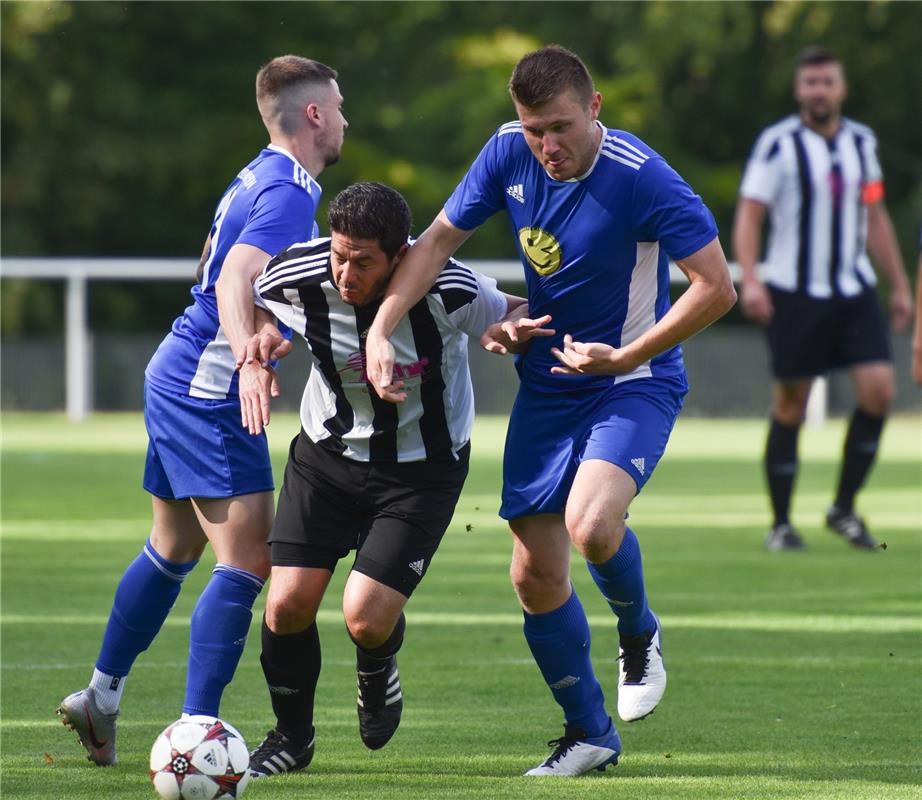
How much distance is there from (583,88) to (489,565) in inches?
203

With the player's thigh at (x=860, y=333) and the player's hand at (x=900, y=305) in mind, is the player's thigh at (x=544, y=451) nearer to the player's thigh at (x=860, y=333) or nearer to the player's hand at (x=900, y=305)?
the player's thigh at (x=860, y=333)

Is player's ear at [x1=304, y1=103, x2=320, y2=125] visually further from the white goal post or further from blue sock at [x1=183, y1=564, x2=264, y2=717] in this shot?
the white goal post

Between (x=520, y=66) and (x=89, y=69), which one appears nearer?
(x=520, y=66)

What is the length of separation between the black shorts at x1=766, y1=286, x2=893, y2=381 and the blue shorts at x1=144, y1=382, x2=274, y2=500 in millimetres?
5482

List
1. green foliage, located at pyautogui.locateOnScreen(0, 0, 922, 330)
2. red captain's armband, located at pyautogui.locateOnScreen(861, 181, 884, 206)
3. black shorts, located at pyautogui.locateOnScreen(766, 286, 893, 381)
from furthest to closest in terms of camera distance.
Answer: green foliage, located at pyautogui.locateOnScreen(0, 0, 922, 330)
red captain's armband, located at pyautogui.locateOnScreen(861, 181, 884, 206)
black shorts, located at pyautogui.locateOnScreen(766, 286, 893, 381)

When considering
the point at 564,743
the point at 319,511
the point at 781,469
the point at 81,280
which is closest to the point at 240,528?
the point at 319,511

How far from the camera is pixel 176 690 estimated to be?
600 centimetres

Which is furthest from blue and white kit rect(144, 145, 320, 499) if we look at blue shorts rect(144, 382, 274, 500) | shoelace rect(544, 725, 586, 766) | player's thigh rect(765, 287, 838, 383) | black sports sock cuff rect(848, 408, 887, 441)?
black sports sock cuff rect(848, 408, 887, 441)

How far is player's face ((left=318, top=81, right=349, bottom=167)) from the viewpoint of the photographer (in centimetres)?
545

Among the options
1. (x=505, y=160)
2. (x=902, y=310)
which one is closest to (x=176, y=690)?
(x=505, y=160)

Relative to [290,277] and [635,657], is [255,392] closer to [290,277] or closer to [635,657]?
[290,277]

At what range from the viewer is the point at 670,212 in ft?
15.7

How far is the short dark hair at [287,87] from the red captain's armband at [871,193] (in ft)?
18.0

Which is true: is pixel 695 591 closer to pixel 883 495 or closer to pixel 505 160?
pixel 505 160
